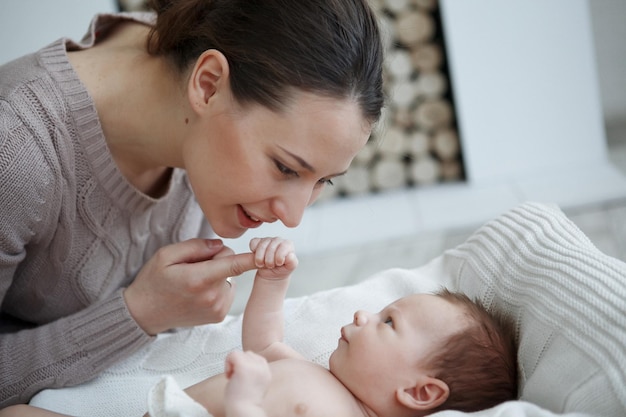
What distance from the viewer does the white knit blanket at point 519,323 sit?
3.07 ft

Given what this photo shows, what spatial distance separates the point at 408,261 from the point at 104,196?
54.9 inches

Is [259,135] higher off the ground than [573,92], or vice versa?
[259,135]

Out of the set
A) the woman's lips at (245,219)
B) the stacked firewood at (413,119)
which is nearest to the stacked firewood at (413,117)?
the stacked firewood at (413,119)

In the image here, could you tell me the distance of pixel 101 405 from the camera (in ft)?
4.12

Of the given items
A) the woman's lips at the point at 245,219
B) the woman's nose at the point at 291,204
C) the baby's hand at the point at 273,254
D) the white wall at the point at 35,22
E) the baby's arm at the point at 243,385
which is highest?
the white wall at the point at 35,22

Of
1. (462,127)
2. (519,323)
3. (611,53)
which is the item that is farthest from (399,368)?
(611,53)

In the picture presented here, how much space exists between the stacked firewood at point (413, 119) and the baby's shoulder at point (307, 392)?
2009 millimetres

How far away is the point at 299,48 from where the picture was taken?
1116 millimetres

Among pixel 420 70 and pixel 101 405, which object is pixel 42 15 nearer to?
pixel 420 70

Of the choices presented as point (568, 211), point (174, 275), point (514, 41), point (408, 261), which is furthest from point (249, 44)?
point (514, 41)

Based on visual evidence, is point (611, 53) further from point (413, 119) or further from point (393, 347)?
point (393, 347)

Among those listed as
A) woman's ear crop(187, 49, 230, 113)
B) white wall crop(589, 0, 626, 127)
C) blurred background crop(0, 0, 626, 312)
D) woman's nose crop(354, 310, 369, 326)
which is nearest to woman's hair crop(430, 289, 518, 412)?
woman's nose crop(354, 310, 369, 326)

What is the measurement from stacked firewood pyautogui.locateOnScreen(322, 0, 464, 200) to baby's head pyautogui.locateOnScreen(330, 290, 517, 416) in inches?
76.6

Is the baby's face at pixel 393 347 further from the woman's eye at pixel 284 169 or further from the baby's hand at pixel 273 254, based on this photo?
the woman's eye at pixel 284 169
